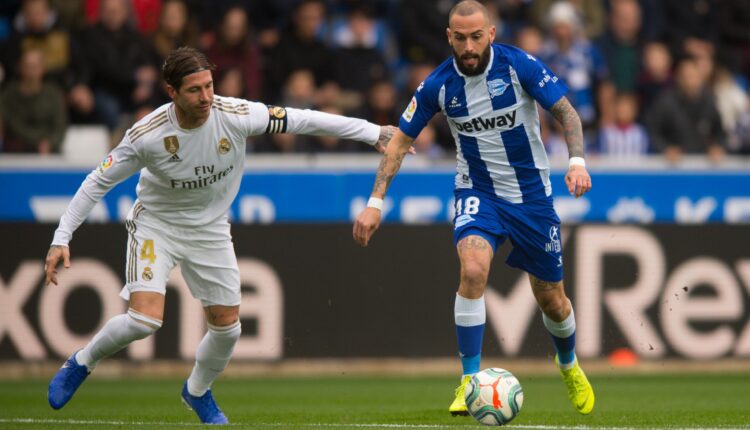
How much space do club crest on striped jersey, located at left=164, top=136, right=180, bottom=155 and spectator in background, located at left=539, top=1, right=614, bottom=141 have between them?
27.2ft

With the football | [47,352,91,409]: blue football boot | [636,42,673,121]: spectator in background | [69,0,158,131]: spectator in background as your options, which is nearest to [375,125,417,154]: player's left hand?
the football

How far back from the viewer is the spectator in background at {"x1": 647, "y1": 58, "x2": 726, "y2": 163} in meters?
15.9

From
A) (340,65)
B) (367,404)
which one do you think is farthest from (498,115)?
(340,65)

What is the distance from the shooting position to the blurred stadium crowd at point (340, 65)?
15133mm

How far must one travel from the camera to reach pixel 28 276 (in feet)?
42.5

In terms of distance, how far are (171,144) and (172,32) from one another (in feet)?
24.0

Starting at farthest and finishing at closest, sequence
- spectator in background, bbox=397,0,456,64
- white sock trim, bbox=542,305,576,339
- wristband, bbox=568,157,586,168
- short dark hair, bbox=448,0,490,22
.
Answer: spectator in background, bbox=397,0,456,64, white sock trim, bbox=542,305,576,339, short dark hair, bbox=448,0,490,22, wristband, bbox=568,157,586,168

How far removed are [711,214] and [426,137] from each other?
3.15m

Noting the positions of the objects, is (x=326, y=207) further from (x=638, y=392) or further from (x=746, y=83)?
(x=746, y=83)

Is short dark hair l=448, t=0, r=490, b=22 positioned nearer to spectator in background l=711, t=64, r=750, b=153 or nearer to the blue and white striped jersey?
the blue and white striped jersey

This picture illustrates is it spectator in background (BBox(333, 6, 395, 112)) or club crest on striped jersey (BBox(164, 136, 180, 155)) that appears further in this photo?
spectator in background (BBox(333, 6, 395, 112))

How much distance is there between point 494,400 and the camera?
814 centimetres

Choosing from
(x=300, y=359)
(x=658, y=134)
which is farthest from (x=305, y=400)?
(x=658, y=134)

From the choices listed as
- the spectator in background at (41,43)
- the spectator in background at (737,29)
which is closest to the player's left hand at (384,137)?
the spectator in background at (41,43)
